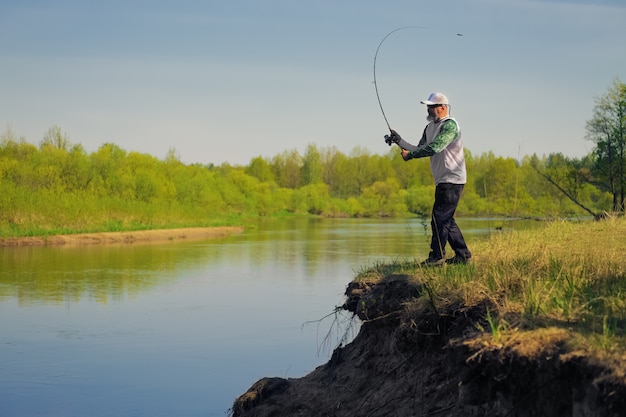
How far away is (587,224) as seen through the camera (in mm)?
12031

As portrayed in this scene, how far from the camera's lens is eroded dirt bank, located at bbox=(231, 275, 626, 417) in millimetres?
3957

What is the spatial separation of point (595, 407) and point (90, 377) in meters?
7.09

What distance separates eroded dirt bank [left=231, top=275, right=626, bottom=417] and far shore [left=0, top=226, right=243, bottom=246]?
956 inches

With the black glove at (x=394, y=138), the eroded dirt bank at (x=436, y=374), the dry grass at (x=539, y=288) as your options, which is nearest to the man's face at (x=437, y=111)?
the black glove at (x=394, y=138)

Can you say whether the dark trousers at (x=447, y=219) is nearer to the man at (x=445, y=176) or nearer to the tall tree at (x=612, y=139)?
the man at (x=445, y=176)

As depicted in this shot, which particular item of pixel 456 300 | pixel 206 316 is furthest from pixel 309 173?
pixel 456 300

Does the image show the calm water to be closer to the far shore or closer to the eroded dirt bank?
the eroded dirt bank

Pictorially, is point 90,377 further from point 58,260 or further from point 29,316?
point 58,260

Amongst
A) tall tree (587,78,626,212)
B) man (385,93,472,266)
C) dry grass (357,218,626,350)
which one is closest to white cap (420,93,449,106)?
man (385,93,472,266)

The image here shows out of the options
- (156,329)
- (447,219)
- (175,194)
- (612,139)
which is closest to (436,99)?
(447,219)

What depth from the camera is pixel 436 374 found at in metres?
5.42

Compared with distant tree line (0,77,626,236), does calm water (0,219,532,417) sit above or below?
below

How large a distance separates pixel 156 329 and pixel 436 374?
7.88 metres

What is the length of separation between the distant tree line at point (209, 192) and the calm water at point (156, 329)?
2875mm
